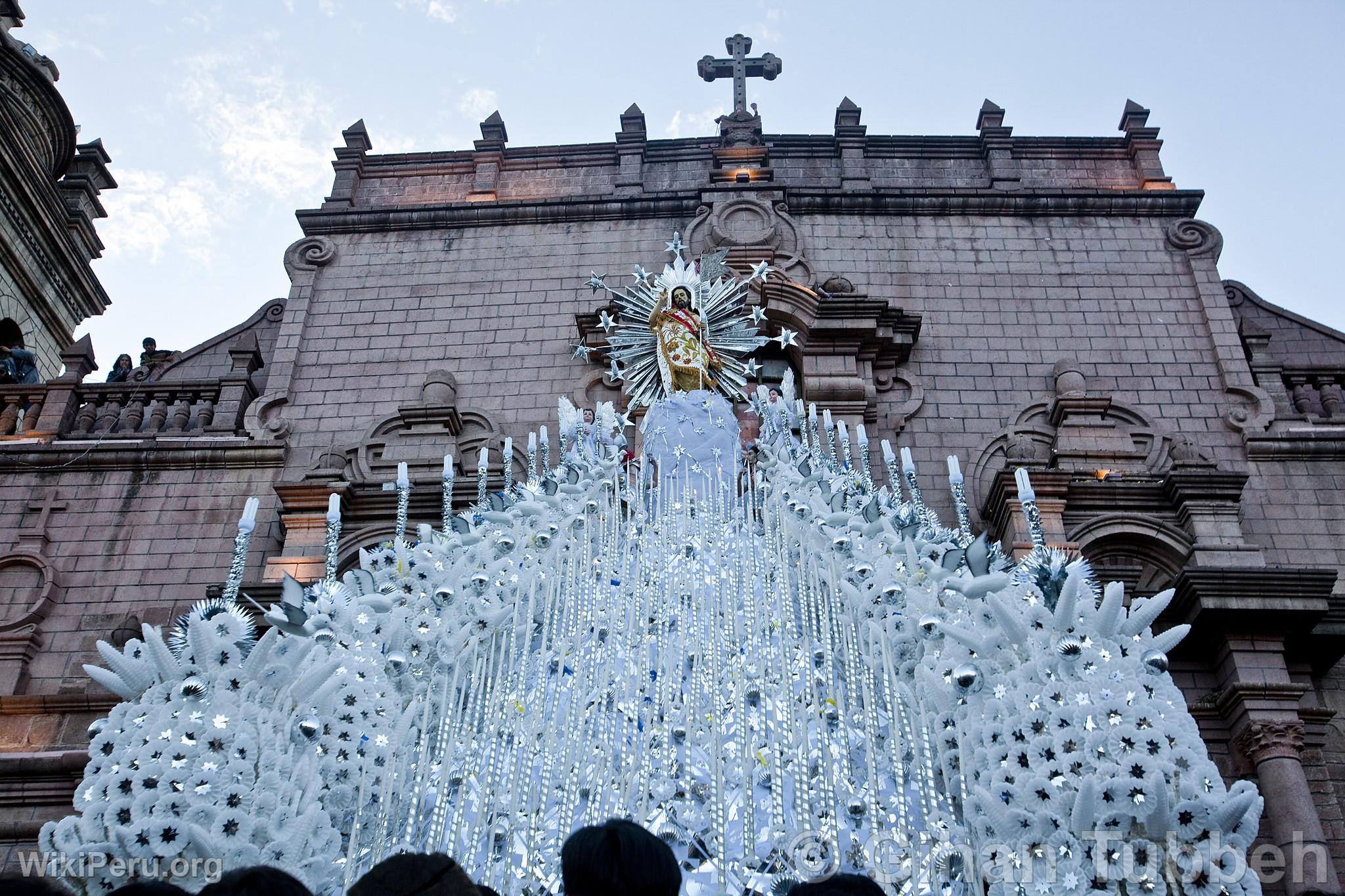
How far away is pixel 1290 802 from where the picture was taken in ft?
28.9

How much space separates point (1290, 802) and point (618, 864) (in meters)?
7.08

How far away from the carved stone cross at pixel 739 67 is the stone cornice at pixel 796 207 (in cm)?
200

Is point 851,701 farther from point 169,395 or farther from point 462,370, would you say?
point 169,395

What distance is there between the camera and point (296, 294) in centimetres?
1346

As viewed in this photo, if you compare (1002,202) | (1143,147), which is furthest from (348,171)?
(1143,147)

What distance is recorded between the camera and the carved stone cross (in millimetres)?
15078

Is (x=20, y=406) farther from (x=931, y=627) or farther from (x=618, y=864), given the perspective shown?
(x=618, y=864)

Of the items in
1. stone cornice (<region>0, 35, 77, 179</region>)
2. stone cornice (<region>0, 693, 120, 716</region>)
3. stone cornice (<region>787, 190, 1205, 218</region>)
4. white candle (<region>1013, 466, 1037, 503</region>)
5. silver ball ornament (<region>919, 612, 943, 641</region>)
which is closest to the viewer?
silver ball ornament (<region>919, 612, 943, 641</region>)

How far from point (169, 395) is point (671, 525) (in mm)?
6454

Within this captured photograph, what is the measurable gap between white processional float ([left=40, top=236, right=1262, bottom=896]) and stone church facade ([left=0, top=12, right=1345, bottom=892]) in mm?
3083

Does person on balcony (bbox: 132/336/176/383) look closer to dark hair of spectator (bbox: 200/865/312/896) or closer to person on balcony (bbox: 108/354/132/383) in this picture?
person on balcony (bbox: 108/354/132/383)

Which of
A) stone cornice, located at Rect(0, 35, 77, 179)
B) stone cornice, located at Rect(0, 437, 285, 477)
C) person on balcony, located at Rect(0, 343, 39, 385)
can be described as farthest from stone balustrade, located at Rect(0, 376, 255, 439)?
stone cornice, located at Rect(0, 35, 77, 179)

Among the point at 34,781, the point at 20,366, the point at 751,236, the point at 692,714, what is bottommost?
the point at 692,714

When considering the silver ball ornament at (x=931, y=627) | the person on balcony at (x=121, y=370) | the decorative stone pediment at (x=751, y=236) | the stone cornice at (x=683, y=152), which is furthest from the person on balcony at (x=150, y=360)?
the silver ball ornament at (x=931, y=627)
